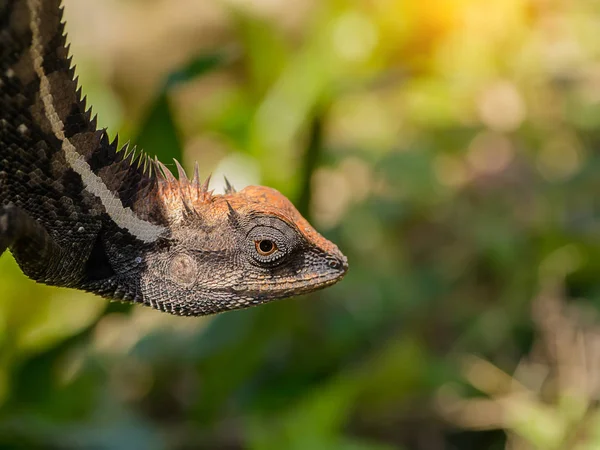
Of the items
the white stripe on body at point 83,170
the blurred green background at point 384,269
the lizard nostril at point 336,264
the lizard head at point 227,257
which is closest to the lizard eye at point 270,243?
the lizard head at point 227,257

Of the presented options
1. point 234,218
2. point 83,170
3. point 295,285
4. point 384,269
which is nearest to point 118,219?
point 83,170

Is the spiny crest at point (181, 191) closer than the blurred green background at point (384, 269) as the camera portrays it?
Yes

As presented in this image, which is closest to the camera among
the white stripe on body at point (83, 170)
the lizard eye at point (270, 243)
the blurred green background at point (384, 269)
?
the white stripe on body at point (83, 170)

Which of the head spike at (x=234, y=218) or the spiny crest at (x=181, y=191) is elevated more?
the spiny crest at (x=181, y=191)

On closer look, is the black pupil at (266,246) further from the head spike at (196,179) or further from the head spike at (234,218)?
the head spike at (196,179)

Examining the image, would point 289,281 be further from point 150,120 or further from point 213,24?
point 213,24

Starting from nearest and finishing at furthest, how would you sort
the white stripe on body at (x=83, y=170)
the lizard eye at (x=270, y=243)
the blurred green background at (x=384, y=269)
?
the white stripe on body at (x=83, y=170) < the lizard eye at (x=270, y=243) < the blurred green background at (x=384, y=269)

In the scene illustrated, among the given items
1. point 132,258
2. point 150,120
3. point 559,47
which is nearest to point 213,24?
point 559,47
